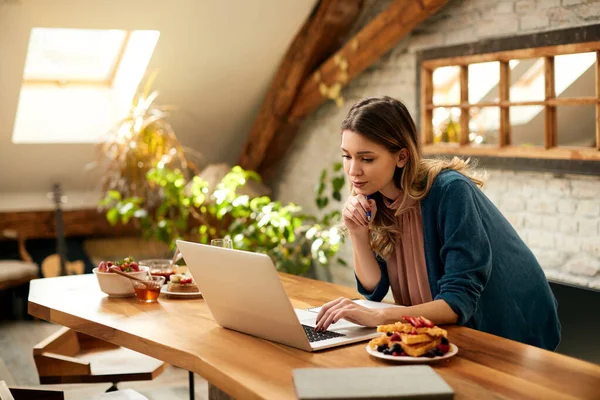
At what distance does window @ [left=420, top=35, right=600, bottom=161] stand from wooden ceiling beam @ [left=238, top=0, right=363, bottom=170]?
72cm

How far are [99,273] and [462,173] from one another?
1238mm

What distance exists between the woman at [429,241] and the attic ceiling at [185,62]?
2944mm

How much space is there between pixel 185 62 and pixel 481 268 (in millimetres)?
3745

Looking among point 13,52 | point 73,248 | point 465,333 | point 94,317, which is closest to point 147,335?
point 94,317

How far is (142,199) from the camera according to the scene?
5480 mm

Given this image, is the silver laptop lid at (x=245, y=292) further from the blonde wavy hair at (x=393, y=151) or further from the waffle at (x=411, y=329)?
the blonde wavy hair at (x=393, y=151)

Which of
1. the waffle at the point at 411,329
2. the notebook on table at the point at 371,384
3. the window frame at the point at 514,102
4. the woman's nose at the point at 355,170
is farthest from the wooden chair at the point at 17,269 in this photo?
the notebook on table at the point at 371,384

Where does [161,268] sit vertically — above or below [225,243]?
below

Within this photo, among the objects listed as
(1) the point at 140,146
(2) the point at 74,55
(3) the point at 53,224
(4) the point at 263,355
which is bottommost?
(4) the point at 263,355

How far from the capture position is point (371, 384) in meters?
1.49

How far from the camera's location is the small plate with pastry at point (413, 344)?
180cm

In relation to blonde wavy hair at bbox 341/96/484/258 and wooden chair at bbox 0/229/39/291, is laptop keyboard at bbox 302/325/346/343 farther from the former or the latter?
wooden chair at bbox 0/229/39/291

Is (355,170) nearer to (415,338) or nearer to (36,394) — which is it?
(415,338)

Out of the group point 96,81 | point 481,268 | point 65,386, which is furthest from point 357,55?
point 481,268
